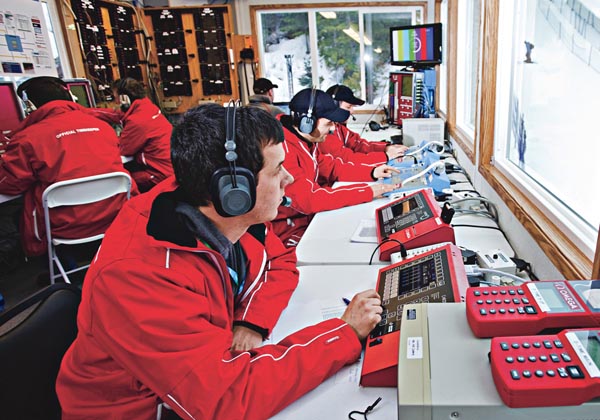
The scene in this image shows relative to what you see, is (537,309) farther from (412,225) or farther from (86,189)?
(86,189)

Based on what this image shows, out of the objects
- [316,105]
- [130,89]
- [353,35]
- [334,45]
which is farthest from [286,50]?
[316,105]

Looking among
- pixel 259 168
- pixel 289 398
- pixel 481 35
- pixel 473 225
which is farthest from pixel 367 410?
pixel 481 35

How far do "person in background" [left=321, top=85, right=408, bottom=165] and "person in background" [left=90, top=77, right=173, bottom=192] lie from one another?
120cm

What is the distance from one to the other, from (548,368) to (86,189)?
7.00 ft

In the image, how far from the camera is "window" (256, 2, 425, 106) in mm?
4938

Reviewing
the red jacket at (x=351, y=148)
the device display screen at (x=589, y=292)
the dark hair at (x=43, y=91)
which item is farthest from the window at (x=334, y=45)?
the device display screen at (x=589, y=292)

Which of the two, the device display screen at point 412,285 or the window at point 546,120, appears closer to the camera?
the device display screen at point 412,285

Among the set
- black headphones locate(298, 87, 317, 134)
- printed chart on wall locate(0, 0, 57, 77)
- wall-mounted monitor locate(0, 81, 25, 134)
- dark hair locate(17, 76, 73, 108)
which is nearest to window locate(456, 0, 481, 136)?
black headphones locate(298, 87, 317, 134)

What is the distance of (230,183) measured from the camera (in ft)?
2.52

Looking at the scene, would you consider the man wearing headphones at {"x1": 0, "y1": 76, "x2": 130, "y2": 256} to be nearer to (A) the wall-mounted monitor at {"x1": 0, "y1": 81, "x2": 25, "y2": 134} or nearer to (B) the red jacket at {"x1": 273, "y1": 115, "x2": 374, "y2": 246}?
(A) the wall-mounted monitor at {"x1": 0, "y1": 81, "x2": 25, "y2": 134}

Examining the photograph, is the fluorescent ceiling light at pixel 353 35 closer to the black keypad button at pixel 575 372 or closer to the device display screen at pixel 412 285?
the device display screen at pixel 412 285

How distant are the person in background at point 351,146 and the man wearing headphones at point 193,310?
189 centimetres

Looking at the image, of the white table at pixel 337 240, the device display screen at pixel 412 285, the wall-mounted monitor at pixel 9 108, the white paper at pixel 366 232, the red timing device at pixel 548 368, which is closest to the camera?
the red timing device at pixel 548 368

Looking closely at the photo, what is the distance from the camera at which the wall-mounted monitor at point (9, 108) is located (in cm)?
261
